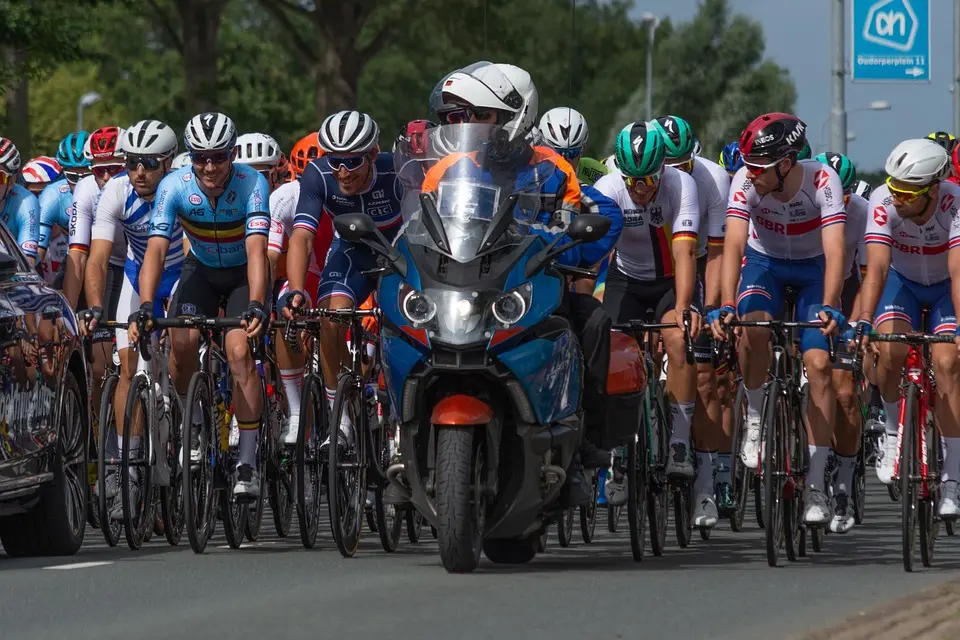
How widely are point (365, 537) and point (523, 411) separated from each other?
3454mm

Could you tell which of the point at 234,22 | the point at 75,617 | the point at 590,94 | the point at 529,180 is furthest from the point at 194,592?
the point at 590,94

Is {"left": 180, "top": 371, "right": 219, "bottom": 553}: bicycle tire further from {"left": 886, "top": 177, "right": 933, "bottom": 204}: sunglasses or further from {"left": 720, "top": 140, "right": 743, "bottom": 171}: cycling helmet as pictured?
{"left": 720, "top": 140, "right": 743, "bottom": 171}: cycling helmet

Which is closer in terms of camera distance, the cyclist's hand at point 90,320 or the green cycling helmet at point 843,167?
the cyclist's hand at point 90,320

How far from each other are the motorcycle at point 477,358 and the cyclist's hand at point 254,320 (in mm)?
1560

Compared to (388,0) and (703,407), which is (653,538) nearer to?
(703,407)

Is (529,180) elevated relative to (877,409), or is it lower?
elevated

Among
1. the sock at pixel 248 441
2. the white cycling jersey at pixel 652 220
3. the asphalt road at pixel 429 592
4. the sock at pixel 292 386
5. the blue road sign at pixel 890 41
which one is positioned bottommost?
the asphalt road at pixel 429 592

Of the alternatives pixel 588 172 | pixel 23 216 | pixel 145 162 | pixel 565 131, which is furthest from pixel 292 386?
pixel 588 172

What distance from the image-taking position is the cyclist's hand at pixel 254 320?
11781 millimetres

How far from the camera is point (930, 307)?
1280cm

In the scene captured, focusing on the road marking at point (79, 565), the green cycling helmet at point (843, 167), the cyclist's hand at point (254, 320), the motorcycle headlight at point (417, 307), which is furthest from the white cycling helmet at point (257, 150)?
the motorcycle headlight at point (417, 307)

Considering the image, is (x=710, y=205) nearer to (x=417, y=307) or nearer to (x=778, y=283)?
(x=778, y=283)

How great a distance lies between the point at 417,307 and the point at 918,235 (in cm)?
373

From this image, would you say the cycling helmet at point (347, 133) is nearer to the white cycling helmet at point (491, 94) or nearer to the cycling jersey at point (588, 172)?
the white cycling helmet at point (491, 94)
